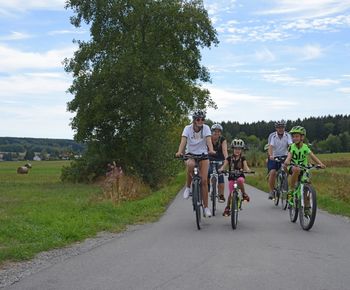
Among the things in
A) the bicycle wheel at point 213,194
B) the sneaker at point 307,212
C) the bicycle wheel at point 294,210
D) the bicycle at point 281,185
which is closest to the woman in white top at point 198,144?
the bicycle wheel at point 213,194

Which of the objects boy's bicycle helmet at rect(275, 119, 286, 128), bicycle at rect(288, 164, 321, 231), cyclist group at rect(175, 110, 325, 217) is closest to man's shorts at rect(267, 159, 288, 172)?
boy's bicycle helmet at rect(275, 119, 286, 128)

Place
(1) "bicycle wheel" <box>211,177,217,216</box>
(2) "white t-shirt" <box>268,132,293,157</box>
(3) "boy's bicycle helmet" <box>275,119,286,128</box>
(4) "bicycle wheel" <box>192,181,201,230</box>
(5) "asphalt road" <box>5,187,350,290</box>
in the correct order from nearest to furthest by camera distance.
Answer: (5) "asphalt road" <box>5,187,350,290</box> < (4) "bicycle wheel" <box>192,181,201,230</box> < (1) "bicycle wheel" <box>211,177,217,216</box> < (3) "boy's bicycle helmet" <box>275,119,286,128</box> < (2) "white t-shirt" <box>268,132,293,157</box>

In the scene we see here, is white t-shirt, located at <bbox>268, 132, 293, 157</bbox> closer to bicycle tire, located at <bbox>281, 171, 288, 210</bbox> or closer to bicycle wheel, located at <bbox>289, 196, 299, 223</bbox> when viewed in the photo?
bicycle tire, located at <bbox>281, 171, 288, 210</bbox>

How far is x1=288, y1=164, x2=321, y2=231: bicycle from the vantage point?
9539mm

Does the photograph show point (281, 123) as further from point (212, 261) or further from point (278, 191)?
point (212, 261)

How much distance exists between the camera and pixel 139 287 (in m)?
5.63

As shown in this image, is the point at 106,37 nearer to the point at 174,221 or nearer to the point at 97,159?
the point at 97,159

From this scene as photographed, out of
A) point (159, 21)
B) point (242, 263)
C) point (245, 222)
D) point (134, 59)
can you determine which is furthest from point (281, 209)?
point (159, 21)

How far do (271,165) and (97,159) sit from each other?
17305 mm

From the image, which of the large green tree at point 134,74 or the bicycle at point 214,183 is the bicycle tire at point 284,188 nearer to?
the bicycle at point 214,183

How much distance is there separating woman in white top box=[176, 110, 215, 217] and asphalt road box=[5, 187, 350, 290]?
0.76m

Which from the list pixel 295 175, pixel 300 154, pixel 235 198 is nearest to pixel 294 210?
pixel 295 175

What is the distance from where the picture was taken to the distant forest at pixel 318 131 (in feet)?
391

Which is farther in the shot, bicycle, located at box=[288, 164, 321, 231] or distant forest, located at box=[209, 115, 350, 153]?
distant forest, located at box=[209, 115, 350, 153]
